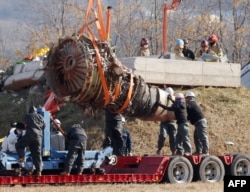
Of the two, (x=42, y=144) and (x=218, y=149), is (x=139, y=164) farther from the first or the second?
(x=218, y=149)

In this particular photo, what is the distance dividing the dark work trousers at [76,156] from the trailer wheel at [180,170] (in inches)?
90.2

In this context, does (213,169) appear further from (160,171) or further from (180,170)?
(160,171)

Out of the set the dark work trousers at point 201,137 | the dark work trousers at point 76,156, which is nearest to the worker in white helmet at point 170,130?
the dark work trousers at point 201,137

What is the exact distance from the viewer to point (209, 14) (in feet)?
179

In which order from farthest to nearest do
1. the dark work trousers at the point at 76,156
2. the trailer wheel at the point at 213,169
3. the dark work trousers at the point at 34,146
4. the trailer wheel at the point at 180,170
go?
1. the trailer wheel at the point at 213,169
2. the trailer wheel at the point at 180,170
3. the dark work trousers at the point at 76,156
4. the dark work trousers at the point at 34,146

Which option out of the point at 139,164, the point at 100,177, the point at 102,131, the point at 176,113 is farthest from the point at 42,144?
the point at 102,131

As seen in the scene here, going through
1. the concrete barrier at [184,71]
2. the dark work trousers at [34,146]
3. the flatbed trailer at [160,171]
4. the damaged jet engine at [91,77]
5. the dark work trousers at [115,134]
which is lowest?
the flatbed trailer at [160,171]

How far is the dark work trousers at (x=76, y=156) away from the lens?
17.3m

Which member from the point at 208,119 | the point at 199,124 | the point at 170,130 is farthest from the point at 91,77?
the point at 208,119

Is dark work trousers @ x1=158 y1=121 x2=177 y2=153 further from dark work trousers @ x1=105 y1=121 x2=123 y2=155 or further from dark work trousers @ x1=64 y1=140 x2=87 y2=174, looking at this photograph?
dark work trousers @ x1=64 y1=140 x2=87 y2=174

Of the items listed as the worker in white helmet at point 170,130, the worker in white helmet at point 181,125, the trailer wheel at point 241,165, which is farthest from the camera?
the worker in white helmet at point 170,130

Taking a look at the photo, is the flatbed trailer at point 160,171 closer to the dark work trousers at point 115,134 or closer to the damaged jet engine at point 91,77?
the dark work trousers at point 115,134

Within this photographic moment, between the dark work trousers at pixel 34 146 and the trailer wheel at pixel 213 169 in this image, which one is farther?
the trailer wheel at pixel 213 169

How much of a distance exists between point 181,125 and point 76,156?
3292 mm
